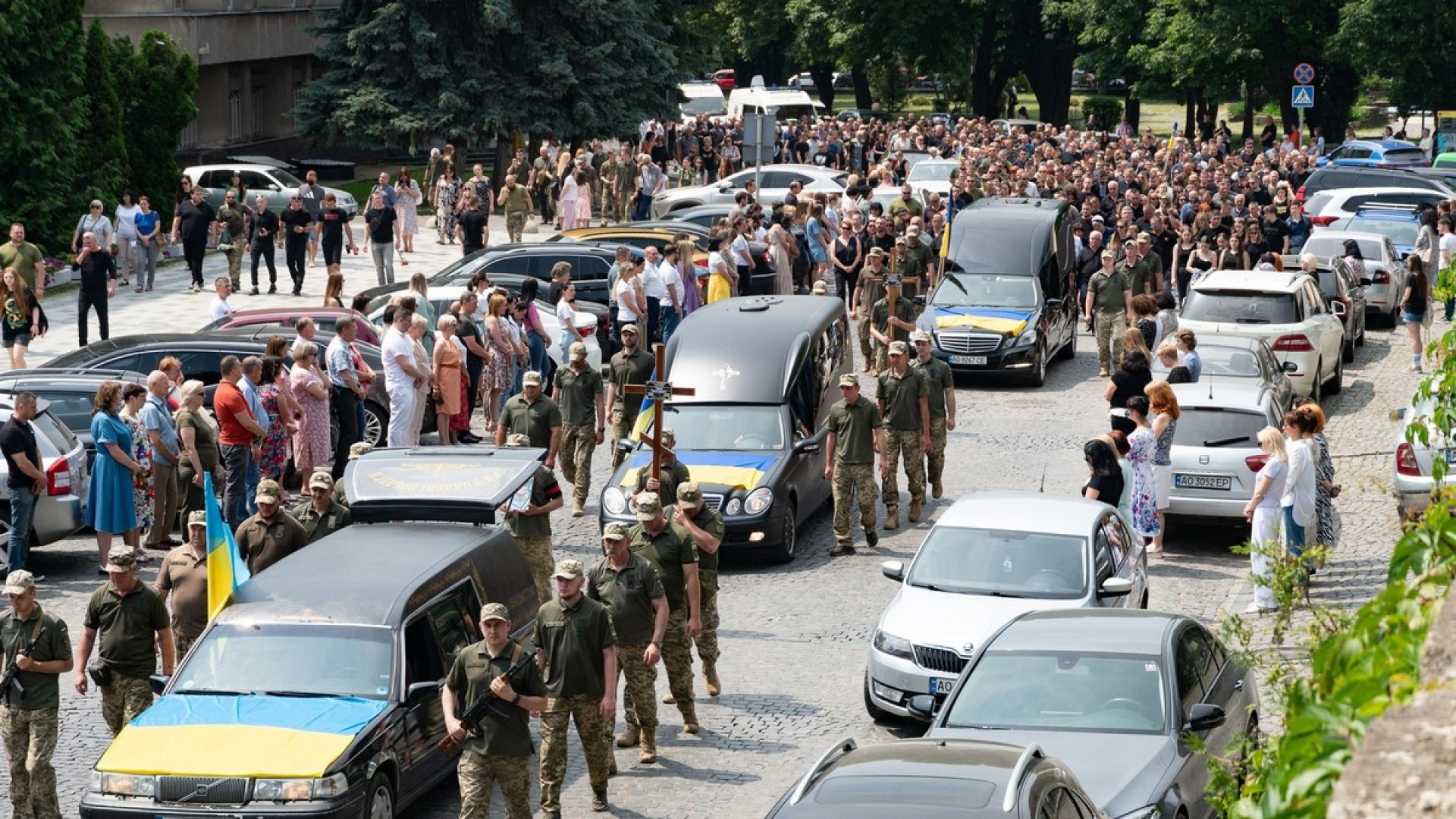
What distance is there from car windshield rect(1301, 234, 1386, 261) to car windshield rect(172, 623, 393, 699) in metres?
20.7

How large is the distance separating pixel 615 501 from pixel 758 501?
130 cm

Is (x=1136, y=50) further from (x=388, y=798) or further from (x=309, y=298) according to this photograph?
(x=388, y=798)

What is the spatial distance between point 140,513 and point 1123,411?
30.3ft

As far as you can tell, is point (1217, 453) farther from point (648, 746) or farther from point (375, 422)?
point (375, 422)

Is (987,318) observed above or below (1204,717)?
above

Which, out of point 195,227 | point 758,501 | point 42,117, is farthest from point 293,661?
point 42,117

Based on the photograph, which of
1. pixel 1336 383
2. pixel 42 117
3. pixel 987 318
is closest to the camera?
pixel 1336 383

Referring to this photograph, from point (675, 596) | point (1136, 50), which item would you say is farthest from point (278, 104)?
point (675, 596)

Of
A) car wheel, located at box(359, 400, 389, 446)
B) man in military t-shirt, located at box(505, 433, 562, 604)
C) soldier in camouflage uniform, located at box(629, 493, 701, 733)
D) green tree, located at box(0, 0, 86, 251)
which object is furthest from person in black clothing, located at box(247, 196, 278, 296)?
soldier in camouflage uniform, located at box(629, 493, 701, 733)

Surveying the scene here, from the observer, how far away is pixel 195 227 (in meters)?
31.9

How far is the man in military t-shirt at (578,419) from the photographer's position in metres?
19.4

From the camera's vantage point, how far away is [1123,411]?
62.6ft

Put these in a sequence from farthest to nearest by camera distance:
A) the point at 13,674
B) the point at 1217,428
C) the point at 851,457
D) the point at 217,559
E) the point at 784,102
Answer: the point at 784,102
the point at 1217,428
the point at 851,457
the point at 217,559
the point at 13,674

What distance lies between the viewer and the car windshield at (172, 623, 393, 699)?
1160cm
